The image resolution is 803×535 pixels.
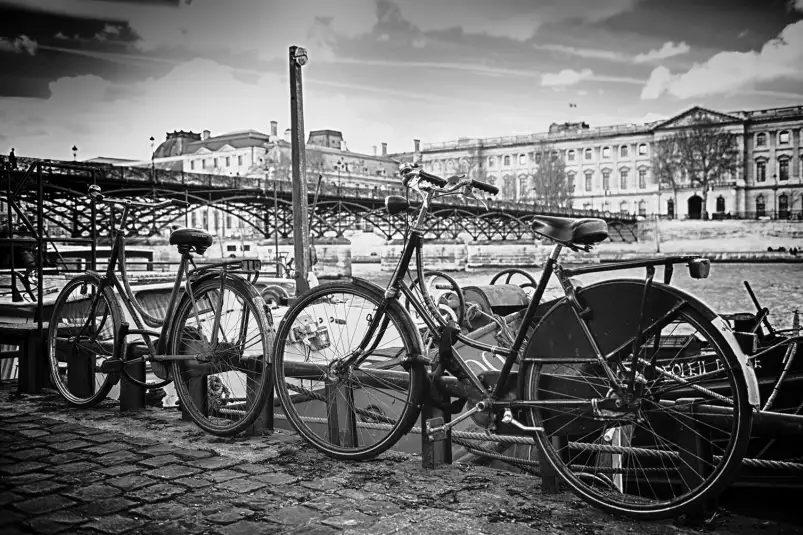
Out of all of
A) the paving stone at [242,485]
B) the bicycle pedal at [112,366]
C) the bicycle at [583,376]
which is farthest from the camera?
the bicycle pedal at [112,366]

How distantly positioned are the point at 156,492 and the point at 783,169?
86351mm

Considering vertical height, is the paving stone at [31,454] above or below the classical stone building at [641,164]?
below

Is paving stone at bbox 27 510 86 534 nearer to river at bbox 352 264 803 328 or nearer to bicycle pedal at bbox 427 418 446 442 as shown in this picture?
bicycle pedal at bbox 427 418 446 442

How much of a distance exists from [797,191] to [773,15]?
183ft

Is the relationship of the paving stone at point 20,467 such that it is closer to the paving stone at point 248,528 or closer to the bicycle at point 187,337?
the bicycle at point 187,337

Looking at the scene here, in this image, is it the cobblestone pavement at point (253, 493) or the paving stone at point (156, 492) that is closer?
the cobblestone pavement at point (253, 493)

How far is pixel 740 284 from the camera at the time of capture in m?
35.1

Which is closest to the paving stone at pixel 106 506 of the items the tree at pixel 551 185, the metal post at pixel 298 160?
the metal post at pixel 298 160

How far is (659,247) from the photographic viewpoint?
6172 cm

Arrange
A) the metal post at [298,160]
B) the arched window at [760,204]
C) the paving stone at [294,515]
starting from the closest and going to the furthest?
the paving stone at [294,515], the metal post at [298,160], the arched window at [760,204]

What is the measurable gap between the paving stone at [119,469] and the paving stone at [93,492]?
0.18m

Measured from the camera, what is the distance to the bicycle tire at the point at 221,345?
3.80 meters

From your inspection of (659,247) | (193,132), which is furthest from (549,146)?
(193,132)

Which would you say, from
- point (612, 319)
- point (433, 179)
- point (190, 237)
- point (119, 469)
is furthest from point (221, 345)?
point (612, 319)
